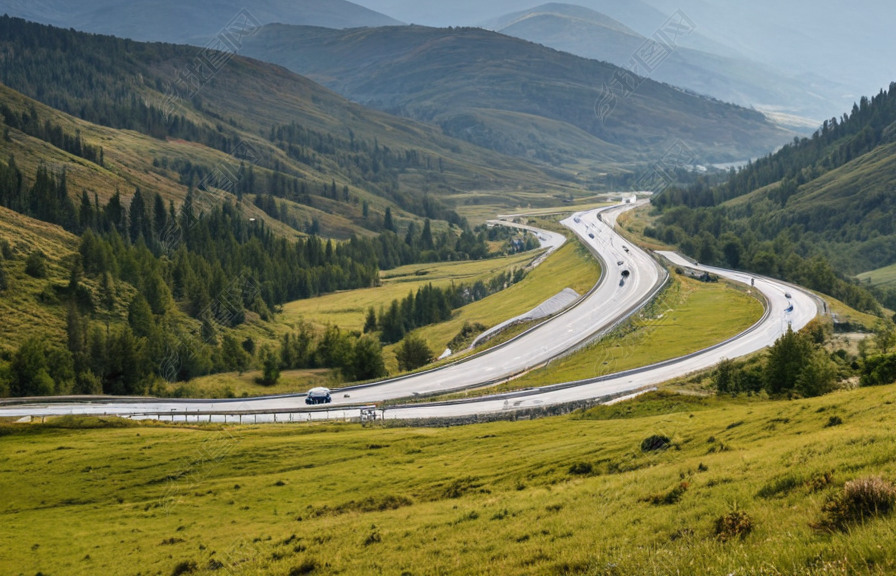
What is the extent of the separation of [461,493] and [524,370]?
2627 inches

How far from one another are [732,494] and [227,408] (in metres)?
81.9

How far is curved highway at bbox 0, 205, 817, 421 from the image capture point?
292 feet

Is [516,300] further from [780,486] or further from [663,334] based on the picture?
[780,486]

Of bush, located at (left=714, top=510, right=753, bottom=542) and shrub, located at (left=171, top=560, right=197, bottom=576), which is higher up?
bush, located at (left=714, top=510, right=753, bottom=542)

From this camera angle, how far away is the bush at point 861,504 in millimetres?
17562

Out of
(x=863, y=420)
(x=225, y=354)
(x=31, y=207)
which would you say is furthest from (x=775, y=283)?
(x=31, y=207)

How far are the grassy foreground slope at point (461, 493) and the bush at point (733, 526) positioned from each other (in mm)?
314

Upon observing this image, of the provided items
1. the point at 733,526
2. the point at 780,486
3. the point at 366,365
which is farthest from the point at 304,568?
the point at 366,365

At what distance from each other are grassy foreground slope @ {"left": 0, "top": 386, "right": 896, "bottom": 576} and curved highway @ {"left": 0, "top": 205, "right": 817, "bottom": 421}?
1326 cm

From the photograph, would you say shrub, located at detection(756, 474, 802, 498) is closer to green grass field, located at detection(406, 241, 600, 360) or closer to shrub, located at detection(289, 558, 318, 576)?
shrub, located at detection(289, 558, 318, 576)

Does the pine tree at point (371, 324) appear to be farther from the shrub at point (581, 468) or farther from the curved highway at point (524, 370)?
the shrub at point (581, 468)

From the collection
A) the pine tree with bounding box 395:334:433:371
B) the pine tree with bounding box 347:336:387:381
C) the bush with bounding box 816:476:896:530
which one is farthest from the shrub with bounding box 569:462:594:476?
the pine tree with bounding box 395:334:433:371

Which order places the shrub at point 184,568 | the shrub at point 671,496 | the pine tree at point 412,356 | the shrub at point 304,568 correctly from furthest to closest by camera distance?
1. the pine tree at point 412,356
2. the shrub at point 184,568
3. the shrub at point 304,568
4. the shrub at point 671,496

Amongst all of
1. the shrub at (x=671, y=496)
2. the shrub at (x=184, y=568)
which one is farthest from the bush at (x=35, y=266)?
the shrub at (x=671, y=496)
